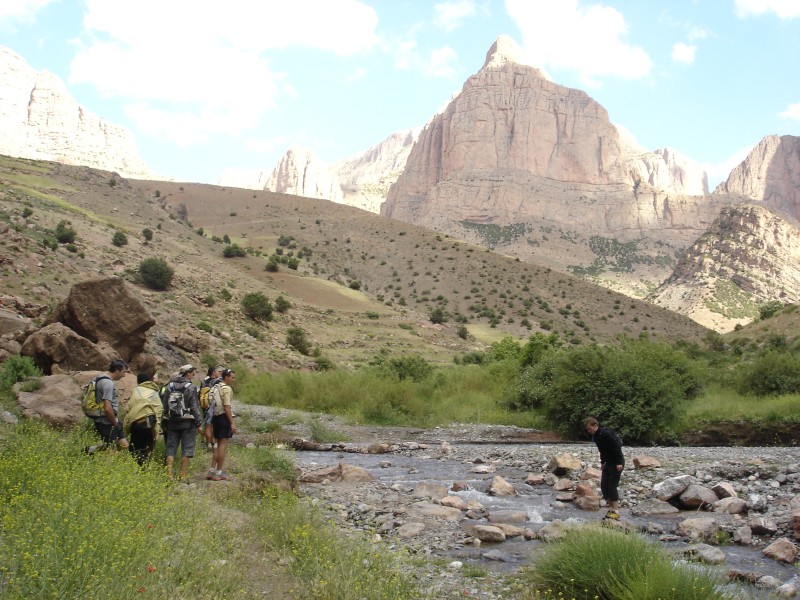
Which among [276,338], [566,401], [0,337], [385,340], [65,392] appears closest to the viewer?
[65,392]

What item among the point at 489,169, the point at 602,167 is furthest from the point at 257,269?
the point at 602,167

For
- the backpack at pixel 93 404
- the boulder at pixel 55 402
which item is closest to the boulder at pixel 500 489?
the backpack at pixel 93 404

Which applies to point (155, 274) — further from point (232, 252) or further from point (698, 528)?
point (698, 528)

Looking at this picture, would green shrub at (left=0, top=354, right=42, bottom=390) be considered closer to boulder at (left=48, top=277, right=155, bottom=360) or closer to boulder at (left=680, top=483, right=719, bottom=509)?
boulder at (left=48, top=277, right=155, bottom=360)

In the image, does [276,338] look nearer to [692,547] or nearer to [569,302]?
[692,547]

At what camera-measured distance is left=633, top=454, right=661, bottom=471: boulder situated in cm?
1524

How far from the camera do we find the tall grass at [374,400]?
27094 millimetres

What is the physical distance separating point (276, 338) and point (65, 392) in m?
24.0

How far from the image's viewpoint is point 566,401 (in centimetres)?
2427

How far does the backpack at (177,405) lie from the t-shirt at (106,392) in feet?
2.74

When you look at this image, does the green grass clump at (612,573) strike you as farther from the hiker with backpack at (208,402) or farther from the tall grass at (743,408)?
the tall grass at (743,408)

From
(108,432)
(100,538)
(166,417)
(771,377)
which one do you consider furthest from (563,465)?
(771,377)

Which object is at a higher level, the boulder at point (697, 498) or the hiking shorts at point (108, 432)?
the hiking shorts at point (108, 432)

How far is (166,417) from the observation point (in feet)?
37.0
